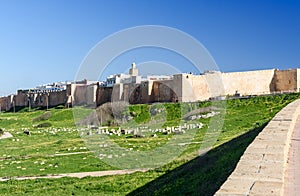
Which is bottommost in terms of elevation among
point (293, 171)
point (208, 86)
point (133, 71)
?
point (293, 171)

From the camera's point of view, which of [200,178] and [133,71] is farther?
[133,71]

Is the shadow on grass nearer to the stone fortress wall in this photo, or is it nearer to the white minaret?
the stone fortress wall

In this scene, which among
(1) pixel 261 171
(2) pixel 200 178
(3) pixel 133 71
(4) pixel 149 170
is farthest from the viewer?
(3) pixel 133 71

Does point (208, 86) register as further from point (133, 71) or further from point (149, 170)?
point (149, 170)

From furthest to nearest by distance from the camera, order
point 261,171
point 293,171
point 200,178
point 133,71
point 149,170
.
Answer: point 133,71 < point 149,170 < point 200,178 < point 293,171 < point 261,171

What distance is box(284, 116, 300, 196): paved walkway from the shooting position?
3725mm

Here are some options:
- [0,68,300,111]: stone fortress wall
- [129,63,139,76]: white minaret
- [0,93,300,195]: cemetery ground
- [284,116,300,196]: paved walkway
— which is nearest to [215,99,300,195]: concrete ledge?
[284,116,300,196]: paved walkway

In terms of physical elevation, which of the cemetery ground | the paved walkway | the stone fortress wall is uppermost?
the stone fortress wall

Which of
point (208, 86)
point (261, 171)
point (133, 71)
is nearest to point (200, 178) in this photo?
point (261, 171)

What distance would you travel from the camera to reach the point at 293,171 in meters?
4.43

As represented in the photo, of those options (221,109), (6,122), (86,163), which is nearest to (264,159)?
(86,163)

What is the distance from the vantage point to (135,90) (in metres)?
49.0

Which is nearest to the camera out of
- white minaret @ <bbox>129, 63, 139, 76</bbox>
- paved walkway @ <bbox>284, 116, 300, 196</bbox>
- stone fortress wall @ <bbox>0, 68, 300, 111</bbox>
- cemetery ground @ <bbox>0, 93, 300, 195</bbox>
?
paved walkway @ <bbox>284, 116, 300, 196</bbox>

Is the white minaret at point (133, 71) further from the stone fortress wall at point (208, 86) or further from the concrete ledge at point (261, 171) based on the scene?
the concrete ledge at point (261, 171)
